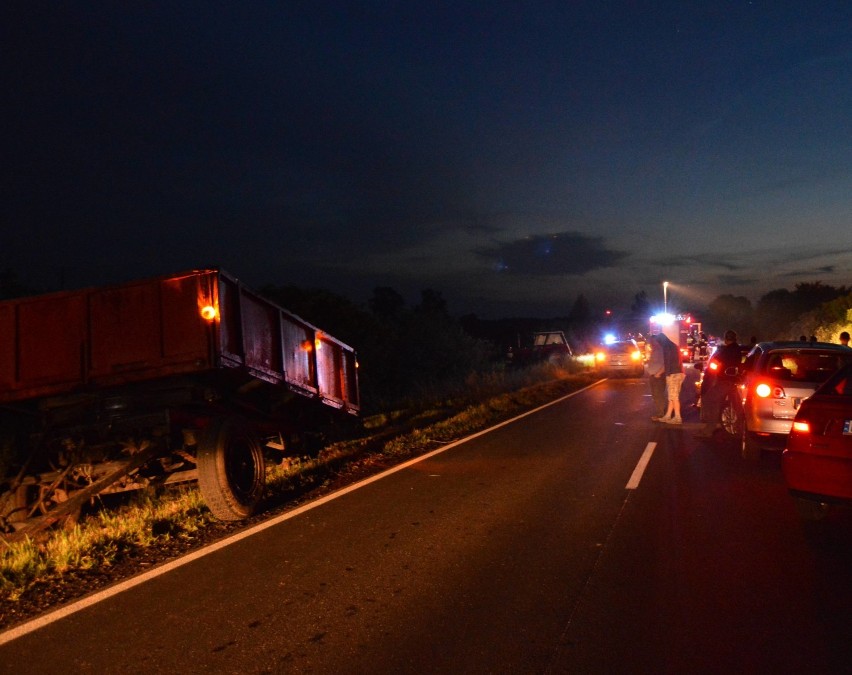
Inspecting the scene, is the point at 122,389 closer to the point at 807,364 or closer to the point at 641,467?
the point at 641,467

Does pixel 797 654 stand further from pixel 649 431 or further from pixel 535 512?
pixel 649 431

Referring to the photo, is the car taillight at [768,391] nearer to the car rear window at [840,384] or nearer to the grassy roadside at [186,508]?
the car rear window at [840,384]

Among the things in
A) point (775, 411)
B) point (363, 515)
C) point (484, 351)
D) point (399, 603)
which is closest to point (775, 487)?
point (775, 411)

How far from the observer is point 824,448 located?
623cm

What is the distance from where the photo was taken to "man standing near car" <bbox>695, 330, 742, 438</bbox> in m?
12.8

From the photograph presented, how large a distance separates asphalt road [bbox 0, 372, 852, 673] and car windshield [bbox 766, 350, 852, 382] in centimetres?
162

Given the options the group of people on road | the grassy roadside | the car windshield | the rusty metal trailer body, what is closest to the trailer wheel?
the rusty metal trailer body

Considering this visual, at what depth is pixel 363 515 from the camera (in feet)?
25.6

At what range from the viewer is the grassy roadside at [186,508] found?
20.9 ft

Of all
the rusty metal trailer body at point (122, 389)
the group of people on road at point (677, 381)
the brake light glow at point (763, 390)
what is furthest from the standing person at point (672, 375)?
the rusty metal trailer body at point (122, 389)

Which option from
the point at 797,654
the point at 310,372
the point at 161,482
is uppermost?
the point at 310,372

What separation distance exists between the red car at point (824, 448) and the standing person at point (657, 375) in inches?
323

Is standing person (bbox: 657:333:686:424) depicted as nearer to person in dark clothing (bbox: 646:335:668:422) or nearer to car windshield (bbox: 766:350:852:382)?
person in dark clothing (bbox: 646:335:668:422)

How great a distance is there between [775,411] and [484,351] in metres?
30.5
